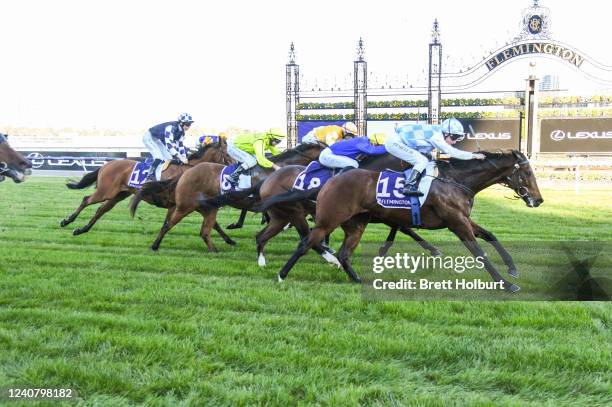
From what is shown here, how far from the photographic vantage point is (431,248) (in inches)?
281

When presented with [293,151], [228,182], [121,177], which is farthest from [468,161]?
[121,177]

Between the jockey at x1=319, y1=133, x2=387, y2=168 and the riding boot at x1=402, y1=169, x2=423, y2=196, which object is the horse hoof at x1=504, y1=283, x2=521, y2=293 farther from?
the jockey at x1=319, y1=133, x2=387, y2=168

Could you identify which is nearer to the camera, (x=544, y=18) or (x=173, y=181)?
(x=173, y=181)

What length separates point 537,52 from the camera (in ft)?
75.4

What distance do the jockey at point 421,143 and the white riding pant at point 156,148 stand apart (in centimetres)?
402

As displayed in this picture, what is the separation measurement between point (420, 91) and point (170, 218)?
17.9m

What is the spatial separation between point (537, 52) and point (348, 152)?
18765 millimetres

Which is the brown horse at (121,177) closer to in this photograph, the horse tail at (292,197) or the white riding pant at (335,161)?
the horse tail at (292,197)

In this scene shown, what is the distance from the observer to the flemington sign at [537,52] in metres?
22.6

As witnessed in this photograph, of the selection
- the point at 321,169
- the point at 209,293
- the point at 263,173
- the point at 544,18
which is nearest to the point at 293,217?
the point at 321,169

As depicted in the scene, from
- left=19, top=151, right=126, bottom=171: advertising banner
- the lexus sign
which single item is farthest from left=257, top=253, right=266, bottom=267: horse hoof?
left=19, top=151, right=126, bottom=171: advertising banner

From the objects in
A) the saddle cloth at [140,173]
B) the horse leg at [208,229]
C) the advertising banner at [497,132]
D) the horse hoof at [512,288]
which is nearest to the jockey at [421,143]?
the horse hoof at [512,288]

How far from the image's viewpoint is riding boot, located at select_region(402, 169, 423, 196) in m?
5.84

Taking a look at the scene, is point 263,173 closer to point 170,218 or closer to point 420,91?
point 170,218
